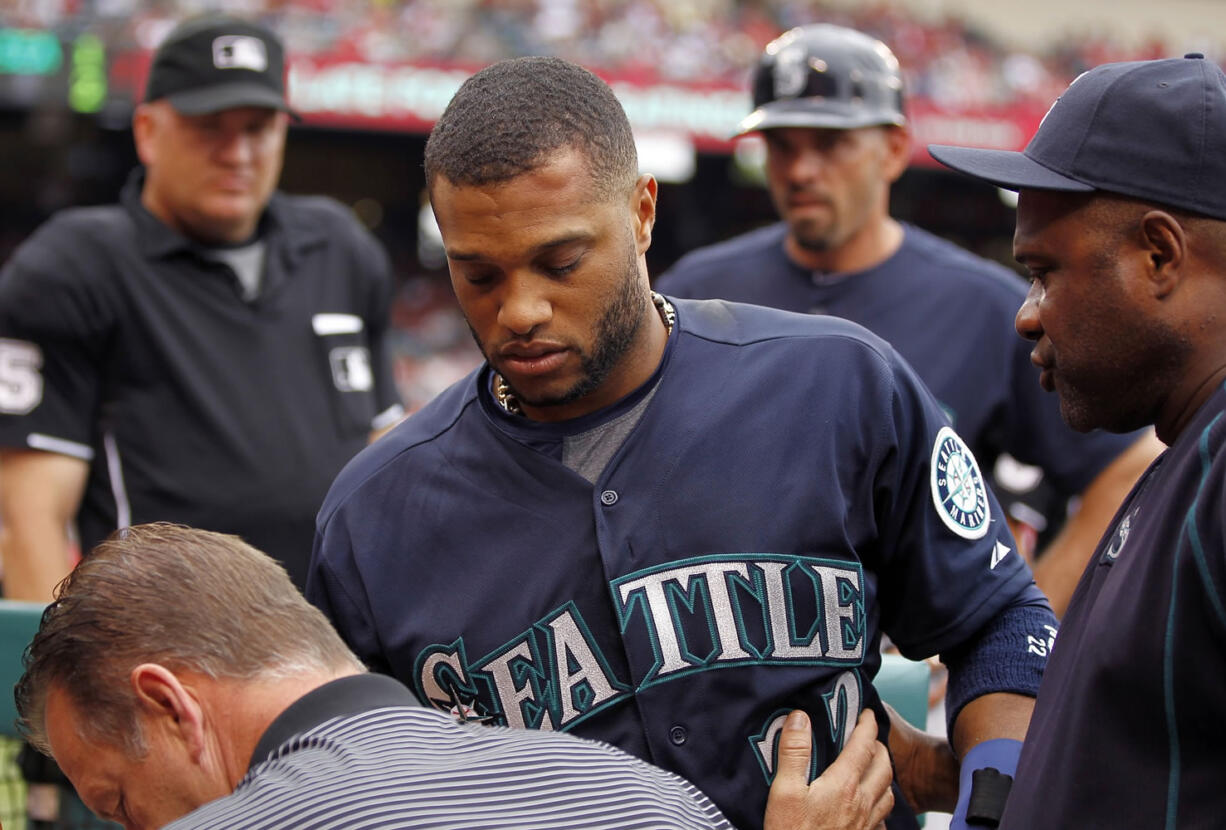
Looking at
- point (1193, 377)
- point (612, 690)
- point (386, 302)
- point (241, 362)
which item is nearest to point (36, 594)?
point (241, 362)

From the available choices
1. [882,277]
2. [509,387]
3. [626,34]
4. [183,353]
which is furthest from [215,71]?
A: [626,34]

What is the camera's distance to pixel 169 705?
157cm

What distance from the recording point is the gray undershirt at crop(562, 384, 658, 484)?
75.4 inches

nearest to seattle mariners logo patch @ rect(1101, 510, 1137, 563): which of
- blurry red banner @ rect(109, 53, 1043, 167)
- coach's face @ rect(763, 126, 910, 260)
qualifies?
coach's face @ rect(763, 126, 910, 260)

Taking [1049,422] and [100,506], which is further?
[100,506]

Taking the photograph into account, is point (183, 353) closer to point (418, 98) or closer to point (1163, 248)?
point (1163, 248)

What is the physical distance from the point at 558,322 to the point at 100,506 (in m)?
2.09

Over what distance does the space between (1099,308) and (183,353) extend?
7.97ft

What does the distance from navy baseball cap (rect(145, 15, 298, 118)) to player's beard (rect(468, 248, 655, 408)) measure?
6.22 ft

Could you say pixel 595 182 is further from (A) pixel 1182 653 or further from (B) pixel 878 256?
(B) pixel 878 256

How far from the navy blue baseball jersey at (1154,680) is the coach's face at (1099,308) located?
0.09m

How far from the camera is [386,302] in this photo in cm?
383

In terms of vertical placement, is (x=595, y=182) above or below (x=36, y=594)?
above

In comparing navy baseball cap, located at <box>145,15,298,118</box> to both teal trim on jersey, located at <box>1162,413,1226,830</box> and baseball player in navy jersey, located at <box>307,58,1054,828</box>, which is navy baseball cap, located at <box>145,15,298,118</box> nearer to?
baseball player in navy jersey, located at <box>307,58,1054,828</box>
